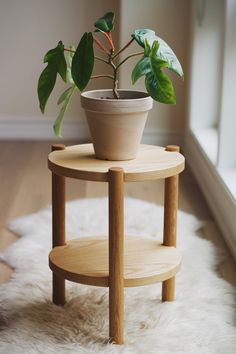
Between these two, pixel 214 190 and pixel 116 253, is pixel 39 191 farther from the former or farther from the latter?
pixel 116 253

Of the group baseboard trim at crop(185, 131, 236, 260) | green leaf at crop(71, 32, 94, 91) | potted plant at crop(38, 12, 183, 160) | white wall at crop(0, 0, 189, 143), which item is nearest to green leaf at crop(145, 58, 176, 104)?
potted plant at crop(38, 12, 183, 160)

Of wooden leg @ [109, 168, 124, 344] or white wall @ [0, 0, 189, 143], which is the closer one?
wooden leg @ [109, 168, 124, 344]

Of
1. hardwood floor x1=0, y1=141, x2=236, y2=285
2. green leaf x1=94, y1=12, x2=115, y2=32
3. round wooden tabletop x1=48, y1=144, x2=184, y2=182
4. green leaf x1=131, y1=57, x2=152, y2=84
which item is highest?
green leaf x1=94, y1=12, x2=115, y2=32

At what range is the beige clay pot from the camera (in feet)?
5.41

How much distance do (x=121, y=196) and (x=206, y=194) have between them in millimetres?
1448

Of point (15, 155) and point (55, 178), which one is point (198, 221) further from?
point (15, 155)

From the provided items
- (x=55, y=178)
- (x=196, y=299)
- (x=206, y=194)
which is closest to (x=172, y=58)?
(x=55, y=178)

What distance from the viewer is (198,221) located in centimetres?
269

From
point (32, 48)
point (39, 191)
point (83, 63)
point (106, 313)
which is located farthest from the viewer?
point (32, 48)

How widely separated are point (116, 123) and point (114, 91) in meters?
0.12

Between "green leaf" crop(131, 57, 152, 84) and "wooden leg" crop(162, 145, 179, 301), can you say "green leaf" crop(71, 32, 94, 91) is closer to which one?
"green leaf" crop(131, 57, 152, 84)

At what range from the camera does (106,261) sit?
1774 millimetres

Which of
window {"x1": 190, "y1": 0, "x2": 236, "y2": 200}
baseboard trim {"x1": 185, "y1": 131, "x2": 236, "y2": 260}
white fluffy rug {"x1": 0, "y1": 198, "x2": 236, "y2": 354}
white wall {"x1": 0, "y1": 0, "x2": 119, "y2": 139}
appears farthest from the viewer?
white wall {"x1": 0, "y1": 0, "x2": 119, "y2": 139}

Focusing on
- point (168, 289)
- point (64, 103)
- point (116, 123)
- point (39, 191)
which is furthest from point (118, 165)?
point (39, 191)
